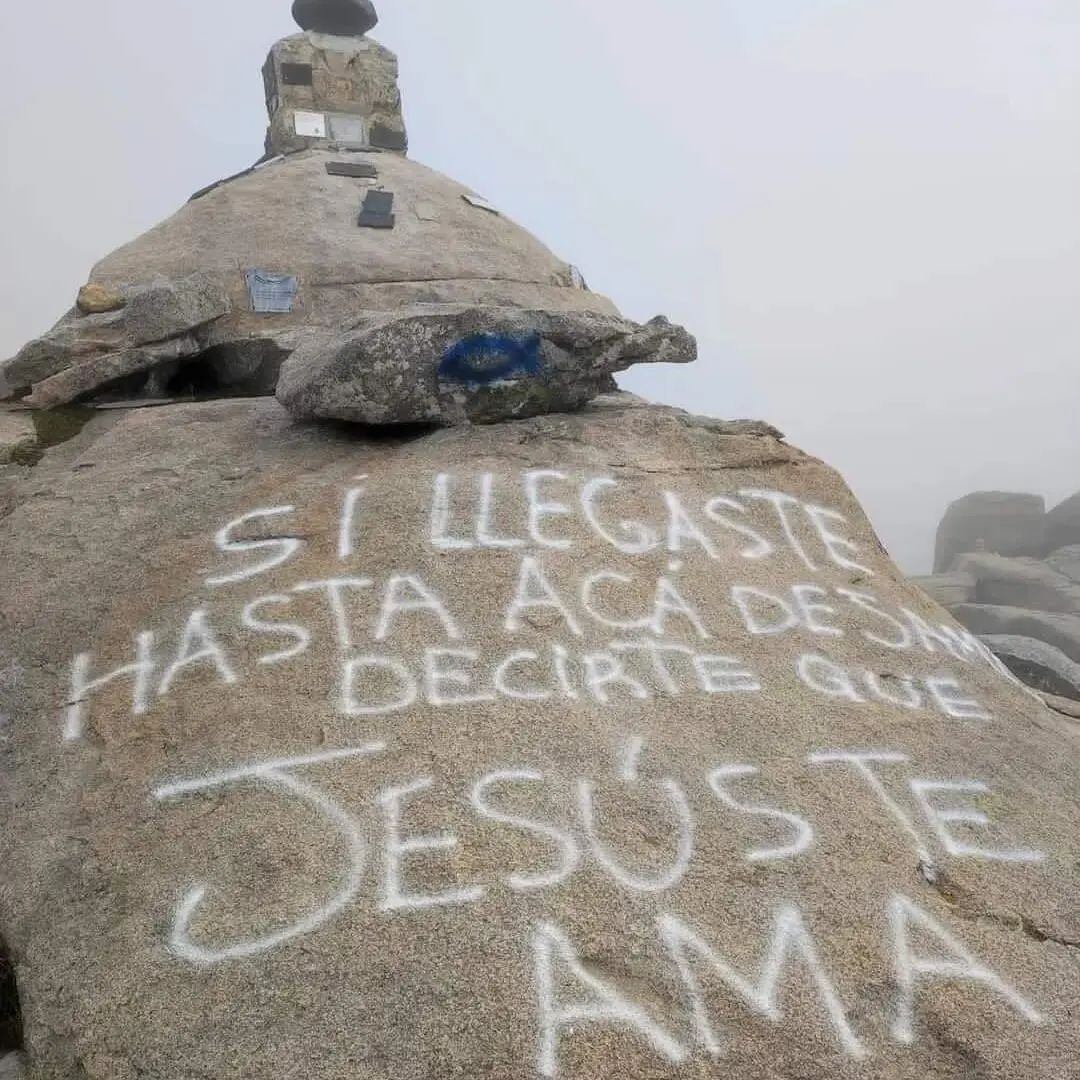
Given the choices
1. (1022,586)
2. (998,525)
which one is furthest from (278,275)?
(998,525)

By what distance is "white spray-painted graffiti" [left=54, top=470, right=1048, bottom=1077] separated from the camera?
3.51 metres

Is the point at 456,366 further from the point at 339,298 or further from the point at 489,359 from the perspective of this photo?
the point at 339,298

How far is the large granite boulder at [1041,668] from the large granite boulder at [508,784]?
7860 mm

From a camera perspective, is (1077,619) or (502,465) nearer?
(502,465)

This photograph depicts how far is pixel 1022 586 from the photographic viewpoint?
2912 cm

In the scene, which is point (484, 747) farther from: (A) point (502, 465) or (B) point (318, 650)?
(A) point (502, 465)

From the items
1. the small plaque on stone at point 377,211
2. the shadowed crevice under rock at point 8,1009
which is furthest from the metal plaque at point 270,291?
the shadowed crevice under rock at point 8,1009

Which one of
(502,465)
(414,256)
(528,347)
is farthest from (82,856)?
(414,256)

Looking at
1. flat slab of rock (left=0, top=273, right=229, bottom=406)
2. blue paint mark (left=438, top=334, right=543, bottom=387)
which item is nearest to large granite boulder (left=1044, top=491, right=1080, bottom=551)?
blue paint mark (left=438, top=334, right=543, bottom=387)

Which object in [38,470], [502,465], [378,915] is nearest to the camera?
[378,915]

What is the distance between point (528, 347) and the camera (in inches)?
273

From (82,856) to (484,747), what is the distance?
181 cm

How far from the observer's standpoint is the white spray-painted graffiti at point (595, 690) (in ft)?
11.5

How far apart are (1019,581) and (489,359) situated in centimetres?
2772
